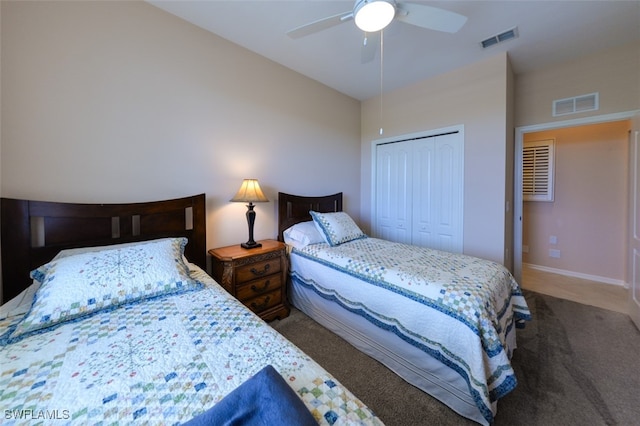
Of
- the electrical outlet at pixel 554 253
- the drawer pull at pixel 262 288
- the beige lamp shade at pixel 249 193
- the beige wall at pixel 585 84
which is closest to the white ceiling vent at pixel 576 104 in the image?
the beige wall at pixel 585 84

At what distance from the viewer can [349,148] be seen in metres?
3.61

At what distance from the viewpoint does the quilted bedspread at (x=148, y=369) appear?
2.11 ft

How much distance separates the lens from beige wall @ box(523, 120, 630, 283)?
3.12m

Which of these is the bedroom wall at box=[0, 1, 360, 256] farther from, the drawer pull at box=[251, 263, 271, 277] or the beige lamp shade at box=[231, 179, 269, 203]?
the drawer pull at box=[251, 263, 271, 277]

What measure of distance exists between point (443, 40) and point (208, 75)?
2220 mm

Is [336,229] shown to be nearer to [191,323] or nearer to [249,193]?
[249,193]

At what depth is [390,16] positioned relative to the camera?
4.83ft

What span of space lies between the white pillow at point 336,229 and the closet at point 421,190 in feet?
3.13

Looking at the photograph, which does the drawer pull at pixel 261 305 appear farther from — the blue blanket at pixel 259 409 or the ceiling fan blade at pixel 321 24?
the ceiling fan blade at pixel 321 24

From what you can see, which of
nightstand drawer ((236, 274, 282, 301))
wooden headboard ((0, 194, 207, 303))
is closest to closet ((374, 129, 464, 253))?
nightstand drawer ((236, 274, 282, 301))

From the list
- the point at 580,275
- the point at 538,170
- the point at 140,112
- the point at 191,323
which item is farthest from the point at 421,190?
the point at 140,112

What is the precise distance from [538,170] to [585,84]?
150 centimetres

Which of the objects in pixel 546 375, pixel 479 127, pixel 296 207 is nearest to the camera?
pixel 546 375

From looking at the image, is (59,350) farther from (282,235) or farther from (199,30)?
(199,30)
